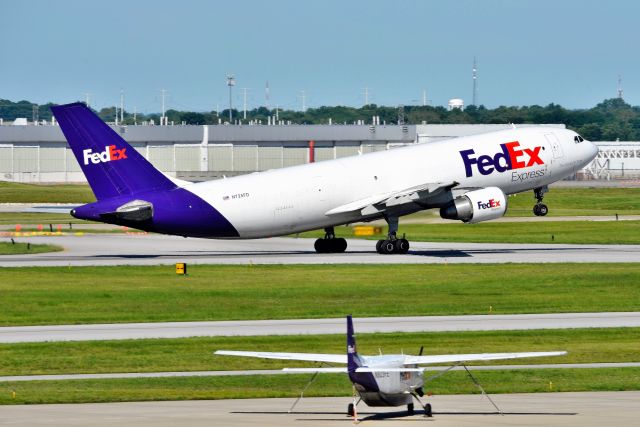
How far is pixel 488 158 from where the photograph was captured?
6844 cm

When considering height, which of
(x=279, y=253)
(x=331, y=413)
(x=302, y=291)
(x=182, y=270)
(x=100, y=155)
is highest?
(x=100, y=155)

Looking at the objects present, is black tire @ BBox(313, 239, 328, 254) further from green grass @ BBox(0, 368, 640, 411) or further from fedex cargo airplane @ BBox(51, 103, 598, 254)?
green grass @ BBox(0, 368, 640, 411)

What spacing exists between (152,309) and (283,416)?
21590mm

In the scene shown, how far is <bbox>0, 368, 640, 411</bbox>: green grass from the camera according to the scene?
103ft

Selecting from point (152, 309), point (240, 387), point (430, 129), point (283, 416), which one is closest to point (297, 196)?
point (152, 309)

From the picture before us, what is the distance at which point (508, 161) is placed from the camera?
6894cm

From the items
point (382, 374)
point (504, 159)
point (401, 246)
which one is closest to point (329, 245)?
point (401, 246)

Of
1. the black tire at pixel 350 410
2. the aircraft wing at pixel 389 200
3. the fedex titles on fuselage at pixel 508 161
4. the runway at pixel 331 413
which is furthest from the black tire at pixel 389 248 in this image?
the black tire at pixel 350 410

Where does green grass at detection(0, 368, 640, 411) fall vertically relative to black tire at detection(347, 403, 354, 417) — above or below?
below

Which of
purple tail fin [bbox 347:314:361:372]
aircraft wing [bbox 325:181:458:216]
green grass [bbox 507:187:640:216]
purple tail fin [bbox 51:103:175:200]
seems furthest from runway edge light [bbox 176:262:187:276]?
green grass [bbox 507:187:640:216]

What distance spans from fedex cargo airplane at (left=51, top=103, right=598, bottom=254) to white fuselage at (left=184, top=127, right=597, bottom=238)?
0.16 ft

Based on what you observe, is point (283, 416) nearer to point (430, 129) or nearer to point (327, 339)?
point (327, 339)

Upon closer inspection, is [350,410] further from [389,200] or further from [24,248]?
[24,248]

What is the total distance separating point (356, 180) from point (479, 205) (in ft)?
20.8
